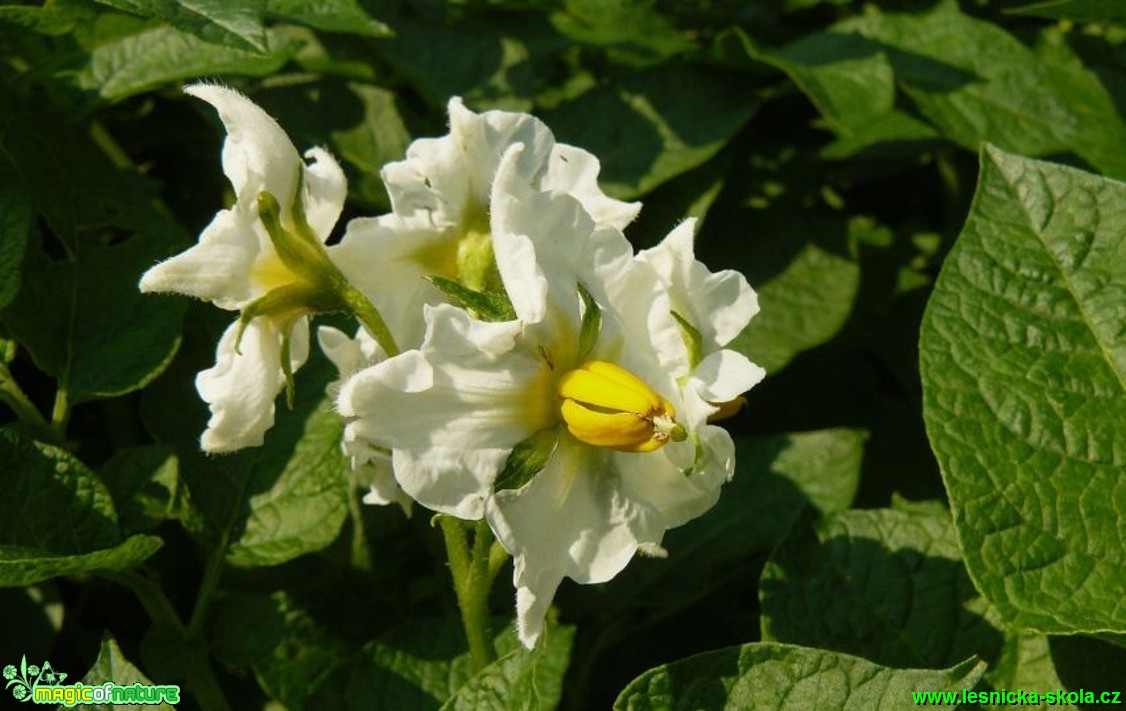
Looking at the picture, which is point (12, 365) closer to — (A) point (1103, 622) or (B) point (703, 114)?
(B) point (703, 114)

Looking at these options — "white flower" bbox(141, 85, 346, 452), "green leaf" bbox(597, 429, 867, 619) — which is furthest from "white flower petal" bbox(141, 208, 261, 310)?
"green leaf" bbox(597, 429, 867, 619)

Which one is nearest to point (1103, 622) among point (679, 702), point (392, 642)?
point (679, 702)

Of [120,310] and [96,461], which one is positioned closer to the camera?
[120,310]

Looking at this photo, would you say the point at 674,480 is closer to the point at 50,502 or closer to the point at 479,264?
the point at 479,264

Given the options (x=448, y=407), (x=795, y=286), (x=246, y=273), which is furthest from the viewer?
(x=795, y=286)

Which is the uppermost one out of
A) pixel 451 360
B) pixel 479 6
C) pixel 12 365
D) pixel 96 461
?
pixel 451 360

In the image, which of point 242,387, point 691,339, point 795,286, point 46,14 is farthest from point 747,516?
point 46,14
